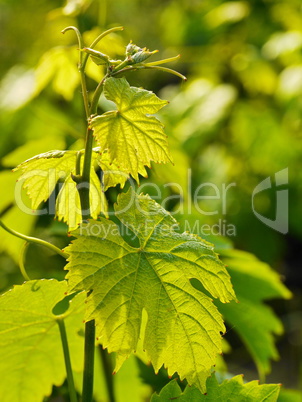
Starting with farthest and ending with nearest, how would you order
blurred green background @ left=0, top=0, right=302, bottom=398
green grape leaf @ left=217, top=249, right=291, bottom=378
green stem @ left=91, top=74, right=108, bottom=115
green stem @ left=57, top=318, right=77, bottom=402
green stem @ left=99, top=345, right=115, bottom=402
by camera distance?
blurred green background @ left=0, top=0, right=302, bottom=398, green grape leaf @ left=217, top=249, right=291, bottom=378, green stem @ left=99, top=345, right=115, bottom=402, green stem @ left=57, top=318, right=77, bottom=402, green stem @ left=91, top=74, right=108, bottom=115

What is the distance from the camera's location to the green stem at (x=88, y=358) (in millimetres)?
646

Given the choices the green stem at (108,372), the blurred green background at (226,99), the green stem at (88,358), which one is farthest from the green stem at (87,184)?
the blurred green background at (226,99)

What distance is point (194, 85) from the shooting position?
274 centimetres

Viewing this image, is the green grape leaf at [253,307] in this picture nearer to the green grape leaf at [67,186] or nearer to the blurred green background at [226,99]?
the green grape leaf at [67,186]

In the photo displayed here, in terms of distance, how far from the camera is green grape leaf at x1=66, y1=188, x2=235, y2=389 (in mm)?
604

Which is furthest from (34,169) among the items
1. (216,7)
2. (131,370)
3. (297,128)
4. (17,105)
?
(216,7)

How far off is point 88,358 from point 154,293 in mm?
117

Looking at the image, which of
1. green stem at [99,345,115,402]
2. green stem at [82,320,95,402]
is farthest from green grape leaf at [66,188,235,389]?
green stem at [99,345,115,402]

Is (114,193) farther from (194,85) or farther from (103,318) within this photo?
(194,85)

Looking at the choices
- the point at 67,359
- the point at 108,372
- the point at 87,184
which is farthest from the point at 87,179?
the point at 108,372

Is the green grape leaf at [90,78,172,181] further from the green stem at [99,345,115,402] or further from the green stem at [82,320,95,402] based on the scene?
the green stem at [99,345,115,402]

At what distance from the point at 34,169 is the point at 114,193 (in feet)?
1.54

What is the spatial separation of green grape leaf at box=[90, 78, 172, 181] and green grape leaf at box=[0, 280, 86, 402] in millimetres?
190

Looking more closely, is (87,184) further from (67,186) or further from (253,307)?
(253,307)
